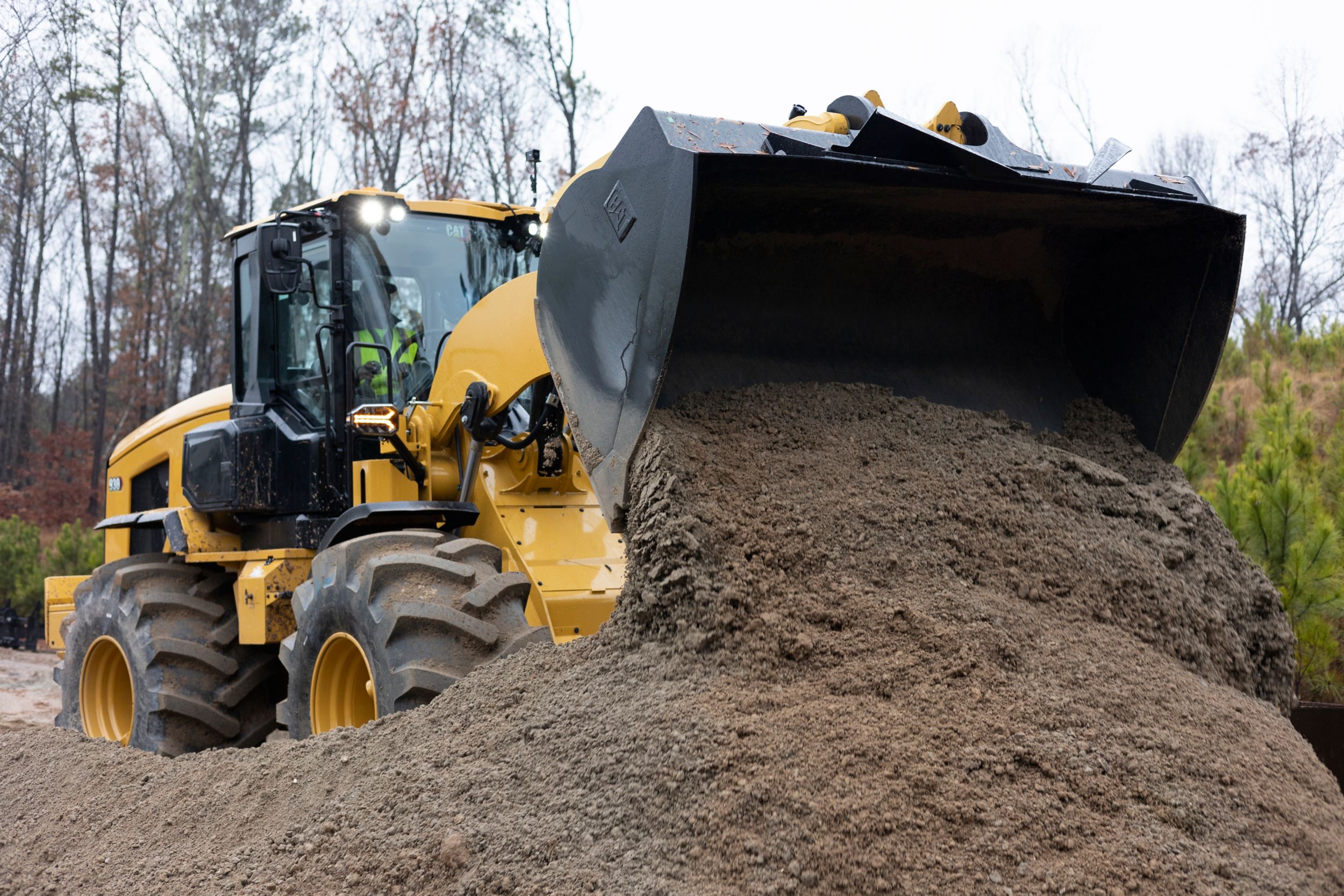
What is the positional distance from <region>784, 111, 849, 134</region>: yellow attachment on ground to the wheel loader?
0.01 meters

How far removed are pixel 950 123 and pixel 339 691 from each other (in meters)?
2.85

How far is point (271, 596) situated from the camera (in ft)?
16.1

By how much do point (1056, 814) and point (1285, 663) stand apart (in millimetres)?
1460

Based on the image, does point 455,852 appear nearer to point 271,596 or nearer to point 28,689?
point 271,596

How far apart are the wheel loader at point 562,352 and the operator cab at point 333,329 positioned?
0.01m

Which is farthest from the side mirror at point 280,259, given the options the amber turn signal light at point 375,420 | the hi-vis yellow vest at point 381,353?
the amber turn signal light at point 375,420

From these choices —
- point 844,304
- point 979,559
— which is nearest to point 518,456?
point 844,304

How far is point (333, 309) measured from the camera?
15.7 ft

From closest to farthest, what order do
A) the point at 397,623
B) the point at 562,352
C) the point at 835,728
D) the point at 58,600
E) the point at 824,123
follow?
the point at 835,728, the point at 562,352, the point at 397,623, the point at 824,123, the point at 58,600

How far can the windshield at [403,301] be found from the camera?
189 inches

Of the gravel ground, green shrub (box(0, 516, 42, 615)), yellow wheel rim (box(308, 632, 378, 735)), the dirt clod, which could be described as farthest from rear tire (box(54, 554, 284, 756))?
green shrub (box(0, 516, 42, 615))

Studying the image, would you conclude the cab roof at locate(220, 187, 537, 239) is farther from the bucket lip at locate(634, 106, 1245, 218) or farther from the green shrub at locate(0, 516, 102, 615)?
the green shrub at locate(0, 516, 102, 615)

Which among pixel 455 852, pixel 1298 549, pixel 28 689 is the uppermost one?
pixel 1298 549

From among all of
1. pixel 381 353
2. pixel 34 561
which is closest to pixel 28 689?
pixel 34 561
